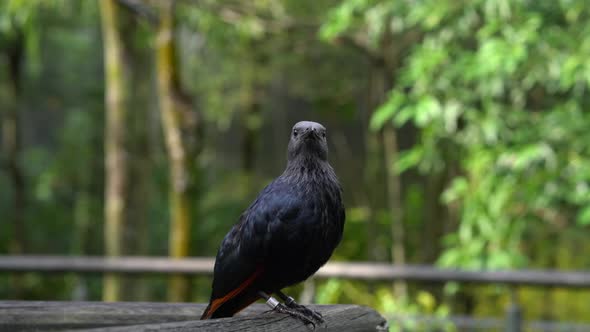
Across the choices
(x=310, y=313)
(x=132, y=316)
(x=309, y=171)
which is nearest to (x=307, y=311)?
(x=310, y=313)

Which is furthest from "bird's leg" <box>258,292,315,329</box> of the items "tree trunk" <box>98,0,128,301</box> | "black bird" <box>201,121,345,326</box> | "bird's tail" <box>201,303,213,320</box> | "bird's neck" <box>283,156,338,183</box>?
"tree trunk" <box>98,0,128,301</box>

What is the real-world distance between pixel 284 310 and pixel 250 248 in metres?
0.15

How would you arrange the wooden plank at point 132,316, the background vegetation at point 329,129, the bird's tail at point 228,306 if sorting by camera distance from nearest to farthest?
the wooden plank at point 132,316 < the bird's tail at point 228,306 < the background vegetation at point 329,129

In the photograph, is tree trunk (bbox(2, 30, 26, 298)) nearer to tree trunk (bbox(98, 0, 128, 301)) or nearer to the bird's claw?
tree trunk (bbox(98, 0, 128, 301))

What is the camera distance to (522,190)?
14.3 ft

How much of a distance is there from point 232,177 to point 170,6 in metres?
4.94

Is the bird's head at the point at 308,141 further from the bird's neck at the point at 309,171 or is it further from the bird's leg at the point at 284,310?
the bird's leg at the point at 284,310

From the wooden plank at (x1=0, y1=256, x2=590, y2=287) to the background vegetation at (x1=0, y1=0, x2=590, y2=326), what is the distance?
A: 624 millimetres

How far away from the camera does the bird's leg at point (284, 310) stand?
155 centimetres

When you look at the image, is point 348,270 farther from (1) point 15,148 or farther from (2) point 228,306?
(1) point 15,148

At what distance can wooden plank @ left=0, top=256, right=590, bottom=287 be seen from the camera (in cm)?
338

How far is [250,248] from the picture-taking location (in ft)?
5.22

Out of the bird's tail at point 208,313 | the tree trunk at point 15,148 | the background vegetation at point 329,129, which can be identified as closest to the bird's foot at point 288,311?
the bird's tail at point 208,313

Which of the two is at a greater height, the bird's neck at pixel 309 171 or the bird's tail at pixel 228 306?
the bird's neck at pixel 309 171
